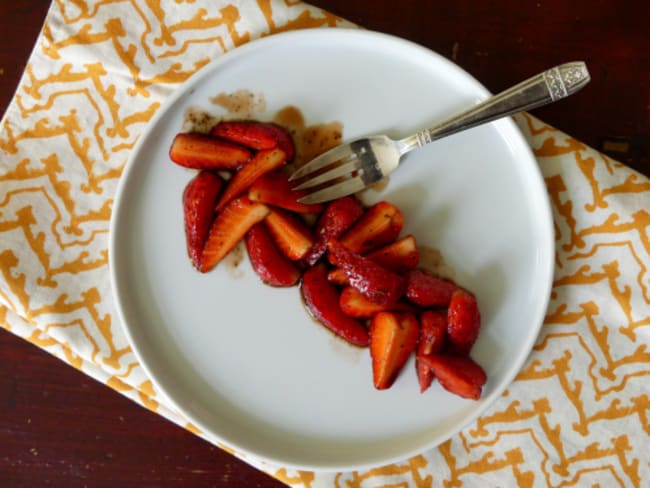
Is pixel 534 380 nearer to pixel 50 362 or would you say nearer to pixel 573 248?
pixel 573 248

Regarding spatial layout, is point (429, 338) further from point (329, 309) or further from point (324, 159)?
point (324, 159)

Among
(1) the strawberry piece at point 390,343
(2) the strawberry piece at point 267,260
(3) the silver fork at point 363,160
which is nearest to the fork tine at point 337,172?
(3) the silver fork at point 363,160

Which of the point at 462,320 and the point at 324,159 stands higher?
the point at 324,159

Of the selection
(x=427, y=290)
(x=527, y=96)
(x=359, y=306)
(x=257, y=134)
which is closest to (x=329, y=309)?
(x=359, y=306)

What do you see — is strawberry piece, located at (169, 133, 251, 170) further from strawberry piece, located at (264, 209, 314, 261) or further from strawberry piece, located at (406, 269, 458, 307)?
strawberry piece, located at (406, 269, 458, 307)

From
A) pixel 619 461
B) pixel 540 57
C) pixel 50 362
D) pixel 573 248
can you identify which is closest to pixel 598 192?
pixel 573 248
